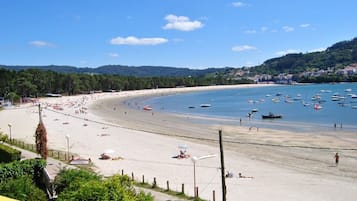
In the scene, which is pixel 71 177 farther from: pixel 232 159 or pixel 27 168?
pixel 232 159

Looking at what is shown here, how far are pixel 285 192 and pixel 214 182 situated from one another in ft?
16.1


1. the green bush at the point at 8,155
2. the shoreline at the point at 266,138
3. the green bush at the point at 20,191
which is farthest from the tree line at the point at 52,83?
the green bush at the point at 20,191

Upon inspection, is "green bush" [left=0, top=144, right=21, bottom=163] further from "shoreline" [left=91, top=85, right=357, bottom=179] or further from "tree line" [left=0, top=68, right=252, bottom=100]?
"tree line" [left=0, top=68, right=252, bottom=100]

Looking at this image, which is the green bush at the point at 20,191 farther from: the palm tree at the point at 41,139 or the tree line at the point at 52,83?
the tree line at the point at 52,83

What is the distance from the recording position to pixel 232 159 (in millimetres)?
36000

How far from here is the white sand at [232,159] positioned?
25.9 meters

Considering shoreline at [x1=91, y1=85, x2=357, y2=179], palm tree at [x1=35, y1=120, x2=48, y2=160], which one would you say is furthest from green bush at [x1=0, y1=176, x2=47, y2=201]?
shoreline at [x1=91, y1=85, x2=357, y2=179]

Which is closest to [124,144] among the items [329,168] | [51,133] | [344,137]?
[51,133]

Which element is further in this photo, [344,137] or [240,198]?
[344,137]

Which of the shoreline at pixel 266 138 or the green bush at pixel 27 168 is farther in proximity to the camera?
the shoreline at pixel 266 138

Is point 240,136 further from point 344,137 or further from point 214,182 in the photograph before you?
point 214,182

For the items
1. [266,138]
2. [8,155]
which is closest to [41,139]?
[8,155]

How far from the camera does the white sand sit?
2591cm

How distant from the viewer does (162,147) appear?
43094 millimetres
